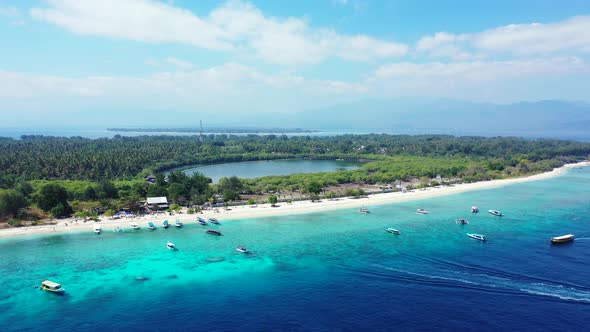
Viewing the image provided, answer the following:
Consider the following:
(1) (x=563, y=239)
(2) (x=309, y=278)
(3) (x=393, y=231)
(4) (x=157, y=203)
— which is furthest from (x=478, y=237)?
(4) (x=157, y=203)

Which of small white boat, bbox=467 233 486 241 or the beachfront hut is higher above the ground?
the beachfront hut

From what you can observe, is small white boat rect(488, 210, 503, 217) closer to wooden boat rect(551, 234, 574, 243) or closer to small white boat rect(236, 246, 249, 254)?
wooden boat rect(551, 234, 574, 243)

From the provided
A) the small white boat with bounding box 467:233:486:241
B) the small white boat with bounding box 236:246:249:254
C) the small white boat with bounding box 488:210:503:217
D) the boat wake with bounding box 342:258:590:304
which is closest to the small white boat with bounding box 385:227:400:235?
the small white boat with bounding box 467:233:486:241

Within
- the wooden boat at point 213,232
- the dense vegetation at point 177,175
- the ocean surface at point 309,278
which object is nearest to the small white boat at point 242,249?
the ocean surface at point 309,278

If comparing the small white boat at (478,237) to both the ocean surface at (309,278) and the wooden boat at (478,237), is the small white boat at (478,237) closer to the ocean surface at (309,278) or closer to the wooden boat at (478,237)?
the wooden boat at (478,237)

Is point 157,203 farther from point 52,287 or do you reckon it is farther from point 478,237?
point 478,237
